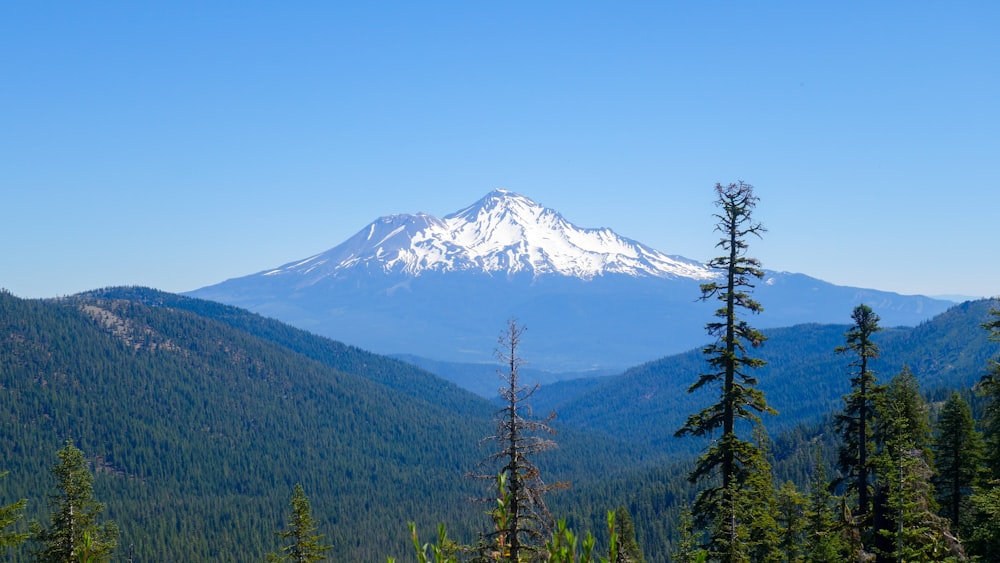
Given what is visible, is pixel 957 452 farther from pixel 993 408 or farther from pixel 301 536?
pixel 301 536

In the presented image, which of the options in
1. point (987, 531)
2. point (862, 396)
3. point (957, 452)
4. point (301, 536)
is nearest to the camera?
point (987, 531)

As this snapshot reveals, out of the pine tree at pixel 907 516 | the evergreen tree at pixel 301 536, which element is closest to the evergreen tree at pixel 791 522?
the pine tree at pixel 907 516

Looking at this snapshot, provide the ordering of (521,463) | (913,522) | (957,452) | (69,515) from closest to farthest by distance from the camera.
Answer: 1. (521,463)
2. (913,522)
3. (69,515)
4. (957,452)

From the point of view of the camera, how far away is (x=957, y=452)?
118 feet

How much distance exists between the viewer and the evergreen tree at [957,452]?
3553 centimetres

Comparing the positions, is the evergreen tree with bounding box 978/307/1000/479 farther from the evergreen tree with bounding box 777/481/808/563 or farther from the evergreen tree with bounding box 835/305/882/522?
the evergreen tree with bounding box 777/481/808/563

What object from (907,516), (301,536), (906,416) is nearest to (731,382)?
(907,516)

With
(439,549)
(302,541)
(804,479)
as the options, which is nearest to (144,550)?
(302,541)

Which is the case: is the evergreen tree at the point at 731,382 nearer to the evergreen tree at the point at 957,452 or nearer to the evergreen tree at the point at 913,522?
the evergreen tree at the point at 913,522

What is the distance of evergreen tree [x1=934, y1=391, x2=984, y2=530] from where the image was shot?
35531mm

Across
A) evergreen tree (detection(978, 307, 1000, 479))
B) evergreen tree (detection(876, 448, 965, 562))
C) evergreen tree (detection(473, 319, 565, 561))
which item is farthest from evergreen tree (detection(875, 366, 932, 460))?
evergreen tree (detection(473, 319, 565, 561))

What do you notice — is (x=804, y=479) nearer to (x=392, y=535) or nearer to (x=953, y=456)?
(x=392, y=535)

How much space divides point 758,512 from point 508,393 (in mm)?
14747

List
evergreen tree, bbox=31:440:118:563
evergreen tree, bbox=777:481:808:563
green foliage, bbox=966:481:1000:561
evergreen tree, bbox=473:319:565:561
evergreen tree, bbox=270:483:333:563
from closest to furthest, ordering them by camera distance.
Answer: evergreen tree, bbox=473:319:565:561, green foliage, bbox=966:481:1000:561, evergreen tree, bbox=31:440:118:563, evergreen tree, bbox=777:481:808:563, evergreen tree, bbox=270:483:333:563
